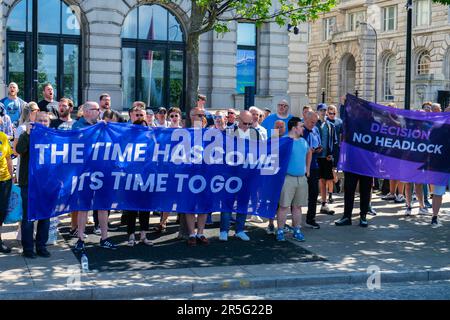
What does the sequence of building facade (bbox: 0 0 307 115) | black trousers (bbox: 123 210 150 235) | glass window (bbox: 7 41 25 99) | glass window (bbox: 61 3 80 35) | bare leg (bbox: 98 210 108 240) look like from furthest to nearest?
glass window (bbox: 61 3 80 35), building facade (bbox: 0 0 307 115), glass window (bbox: 7 41 25 99), black trousers (bbox: 123 210 150 235), bare leg (bbox: 98 210 108 240)

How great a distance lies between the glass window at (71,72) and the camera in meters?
27.9

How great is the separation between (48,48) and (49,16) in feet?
4.15

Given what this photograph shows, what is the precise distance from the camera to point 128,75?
29281 mm

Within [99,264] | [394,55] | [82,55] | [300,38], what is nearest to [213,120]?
[99,264]

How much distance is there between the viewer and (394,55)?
2292 inches

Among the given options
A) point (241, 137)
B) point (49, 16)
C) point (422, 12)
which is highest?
point (422, 12)

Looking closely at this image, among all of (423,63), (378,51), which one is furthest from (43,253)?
(378,51)

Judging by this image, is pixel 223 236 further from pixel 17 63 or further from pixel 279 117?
pixel 17 63

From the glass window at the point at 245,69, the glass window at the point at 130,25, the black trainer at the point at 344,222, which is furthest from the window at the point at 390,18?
the black trainer at the point at 344,222

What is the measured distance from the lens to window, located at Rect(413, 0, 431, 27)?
53750mm

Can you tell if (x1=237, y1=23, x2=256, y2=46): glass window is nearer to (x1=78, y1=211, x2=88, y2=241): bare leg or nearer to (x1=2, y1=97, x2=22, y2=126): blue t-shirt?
(x1=2, y1=97, x2=22, y2=126): blue t-shirt

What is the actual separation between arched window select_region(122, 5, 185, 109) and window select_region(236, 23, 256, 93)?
2.48 meters

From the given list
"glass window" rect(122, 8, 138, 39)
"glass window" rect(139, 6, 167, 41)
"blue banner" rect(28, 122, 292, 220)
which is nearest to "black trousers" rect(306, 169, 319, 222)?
"blue banner" rect(28, 122, 292, 220)

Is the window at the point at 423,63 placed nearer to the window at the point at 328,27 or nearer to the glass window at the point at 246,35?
the window at the point at 328,27
